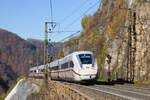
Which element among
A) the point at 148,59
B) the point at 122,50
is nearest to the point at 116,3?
the point at 122,50

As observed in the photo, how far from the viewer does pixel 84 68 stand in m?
26.9

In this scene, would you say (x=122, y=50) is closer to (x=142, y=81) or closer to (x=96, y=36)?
(x=142, y=81)

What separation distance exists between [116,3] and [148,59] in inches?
902

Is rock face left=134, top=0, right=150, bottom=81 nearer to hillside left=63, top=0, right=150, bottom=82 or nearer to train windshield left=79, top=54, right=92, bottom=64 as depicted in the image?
hillside left=63, top=0, right=150, bottom=82

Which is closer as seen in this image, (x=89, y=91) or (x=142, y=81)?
(x=89, y=91)

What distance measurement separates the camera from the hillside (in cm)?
3453

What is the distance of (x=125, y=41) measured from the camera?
134 ft

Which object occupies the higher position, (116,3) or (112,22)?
(116,3)

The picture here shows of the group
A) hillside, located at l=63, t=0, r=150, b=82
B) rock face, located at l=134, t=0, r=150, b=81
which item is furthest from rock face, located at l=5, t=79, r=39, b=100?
rock face, located at l=134, t=0, r=150, b=81

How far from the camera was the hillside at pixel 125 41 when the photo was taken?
3453 centimetres

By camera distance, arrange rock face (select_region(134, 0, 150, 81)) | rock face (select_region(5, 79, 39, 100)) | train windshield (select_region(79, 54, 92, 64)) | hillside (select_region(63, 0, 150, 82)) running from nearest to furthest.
A: train windshield (select_region(79, 54, 92, 64)) < rock face (select_region(134, 0, 150, 81)) < hillside (select_region(63, 0, 150, 82)) < rock face (select_region(5, 79, 39, 100))

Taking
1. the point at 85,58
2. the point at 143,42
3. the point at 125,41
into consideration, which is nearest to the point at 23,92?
the point at 125,41

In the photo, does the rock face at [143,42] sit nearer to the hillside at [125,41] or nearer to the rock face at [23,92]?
the hillside at [125,41]

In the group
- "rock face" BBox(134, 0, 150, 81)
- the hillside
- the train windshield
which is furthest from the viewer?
the hillside
